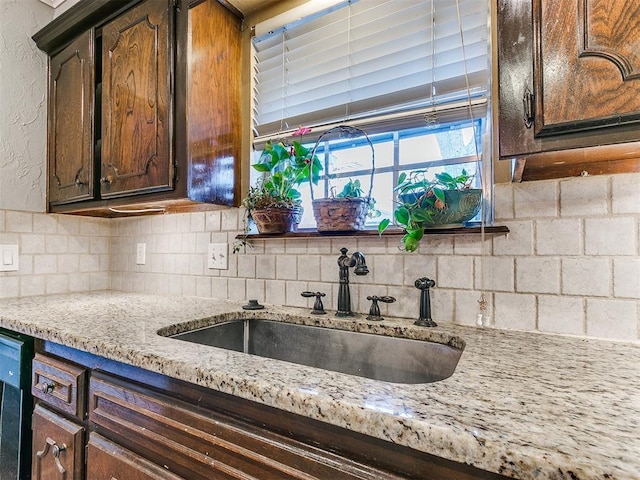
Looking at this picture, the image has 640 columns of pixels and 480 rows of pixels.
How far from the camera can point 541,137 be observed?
71cm

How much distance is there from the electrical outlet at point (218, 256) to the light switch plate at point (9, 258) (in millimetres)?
939

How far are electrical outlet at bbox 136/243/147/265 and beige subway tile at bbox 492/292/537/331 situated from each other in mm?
1667

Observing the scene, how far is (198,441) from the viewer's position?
0.70 metres

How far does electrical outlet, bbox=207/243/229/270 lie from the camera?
5.10ft

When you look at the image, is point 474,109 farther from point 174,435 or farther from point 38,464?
point 38,464

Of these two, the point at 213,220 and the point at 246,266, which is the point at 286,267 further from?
the point at 213,220

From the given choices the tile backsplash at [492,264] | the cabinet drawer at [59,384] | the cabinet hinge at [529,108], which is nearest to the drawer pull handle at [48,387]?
the cabinet drawer at [59,384]

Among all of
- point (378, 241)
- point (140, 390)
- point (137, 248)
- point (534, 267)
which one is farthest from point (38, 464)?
point (534, 267)

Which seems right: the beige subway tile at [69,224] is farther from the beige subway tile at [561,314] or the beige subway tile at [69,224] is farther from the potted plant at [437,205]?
the beige subway tile at [561,314]

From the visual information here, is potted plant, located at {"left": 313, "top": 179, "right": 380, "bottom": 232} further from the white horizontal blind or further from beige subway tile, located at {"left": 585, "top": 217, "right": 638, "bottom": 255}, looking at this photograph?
beige subway tile, located at {"left": 585, "top": 217, "right": 638, "bottom": 255}

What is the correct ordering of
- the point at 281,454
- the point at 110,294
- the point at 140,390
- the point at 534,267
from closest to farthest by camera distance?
the point at 281,454 → the point at 140,390 → the point at 534,267 → the point at 110,294

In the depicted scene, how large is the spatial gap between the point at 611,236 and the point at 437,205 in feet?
1.40

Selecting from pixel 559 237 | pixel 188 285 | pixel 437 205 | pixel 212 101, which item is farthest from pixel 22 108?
pixel 559 237

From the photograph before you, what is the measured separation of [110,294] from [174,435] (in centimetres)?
132
